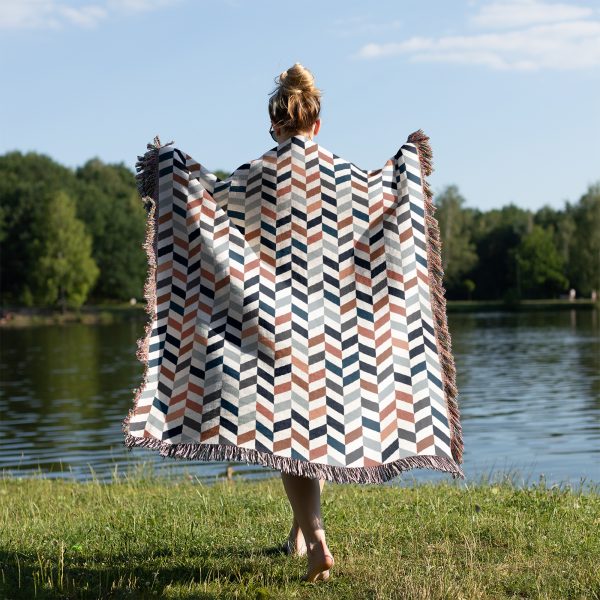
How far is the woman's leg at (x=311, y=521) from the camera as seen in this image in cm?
462

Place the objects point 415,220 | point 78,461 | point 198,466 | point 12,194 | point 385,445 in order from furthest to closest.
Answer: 1. point 12,194
2. point 78,461
3. point 198,466
4. point 415,220
5. point 385,445

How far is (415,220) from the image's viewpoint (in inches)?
195

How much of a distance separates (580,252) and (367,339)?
265ft

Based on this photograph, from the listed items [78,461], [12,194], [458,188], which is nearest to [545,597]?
[78,461]

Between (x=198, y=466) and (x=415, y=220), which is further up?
(x=415, y=220)

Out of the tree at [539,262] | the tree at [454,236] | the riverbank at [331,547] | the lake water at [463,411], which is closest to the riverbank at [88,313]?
the tree at [539,262]

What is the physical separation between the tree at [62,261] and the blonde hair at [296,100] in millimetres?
69195

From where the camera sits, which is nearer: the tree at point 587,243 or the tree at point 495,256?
the tree at point 587,243

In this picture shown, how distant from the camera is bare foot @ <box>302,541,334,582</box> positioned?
4.62 meters

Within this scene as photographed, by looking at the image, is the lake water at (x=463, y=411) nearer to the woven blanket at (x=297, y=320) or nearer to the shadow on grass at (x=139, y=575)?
the shadow on grass at (x=139, y=575)

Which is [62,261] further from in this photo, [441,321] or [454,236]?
[441,321]

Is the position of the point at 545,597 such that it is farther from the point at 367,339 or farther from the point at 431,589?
the point at 367,339

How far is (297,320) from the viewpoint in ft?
15.5


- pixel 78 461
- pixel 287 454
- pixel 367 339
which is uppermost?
pixel 367 339
